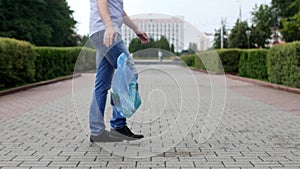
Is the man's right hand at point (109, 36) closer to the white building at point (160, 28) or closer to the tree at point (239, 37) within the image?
the white building at point (160, 28)

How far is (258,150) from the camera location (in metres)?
5.02

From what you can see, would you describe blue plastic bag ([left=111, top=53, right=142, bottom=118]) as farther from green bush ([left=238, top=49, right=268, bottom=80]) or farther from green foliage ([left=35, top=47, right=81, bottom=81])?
green bush ([left=238, top=49, right=268, bottom=80])

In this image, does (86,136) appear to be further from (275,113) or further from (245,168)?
(275,113)

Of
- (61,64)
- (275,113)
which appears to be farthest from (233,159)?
(61,64)

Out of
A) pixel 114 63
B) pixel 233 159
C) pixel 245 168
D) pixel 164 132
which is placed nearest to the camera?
pixel 245 168

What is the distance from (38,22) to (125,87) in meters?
45.5

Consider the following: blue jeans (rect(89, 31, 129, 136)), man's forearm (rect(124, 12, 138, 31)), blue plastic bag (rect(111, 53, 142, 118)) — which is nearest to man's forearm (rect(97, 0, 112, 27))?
blue jeans (rect(89, 31, 129, 136))

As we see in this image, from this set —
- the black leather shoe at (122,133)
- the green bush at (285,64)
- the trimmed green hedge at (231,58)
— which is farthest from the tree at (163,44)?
the trimmed green hedge at (231,58)

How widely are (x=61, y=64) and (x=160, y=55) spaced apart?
760 inches

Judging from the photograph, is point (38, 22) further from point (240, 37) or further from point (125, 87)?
point (125, 87)

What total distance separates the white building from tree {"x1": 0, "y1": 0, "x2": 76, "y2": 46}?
39300 mm

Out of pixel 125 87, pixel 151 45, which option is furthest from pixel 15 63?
pixel 125 87

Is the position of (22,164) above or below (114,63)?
below

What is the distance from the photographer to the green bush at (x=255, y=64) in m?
21.3
